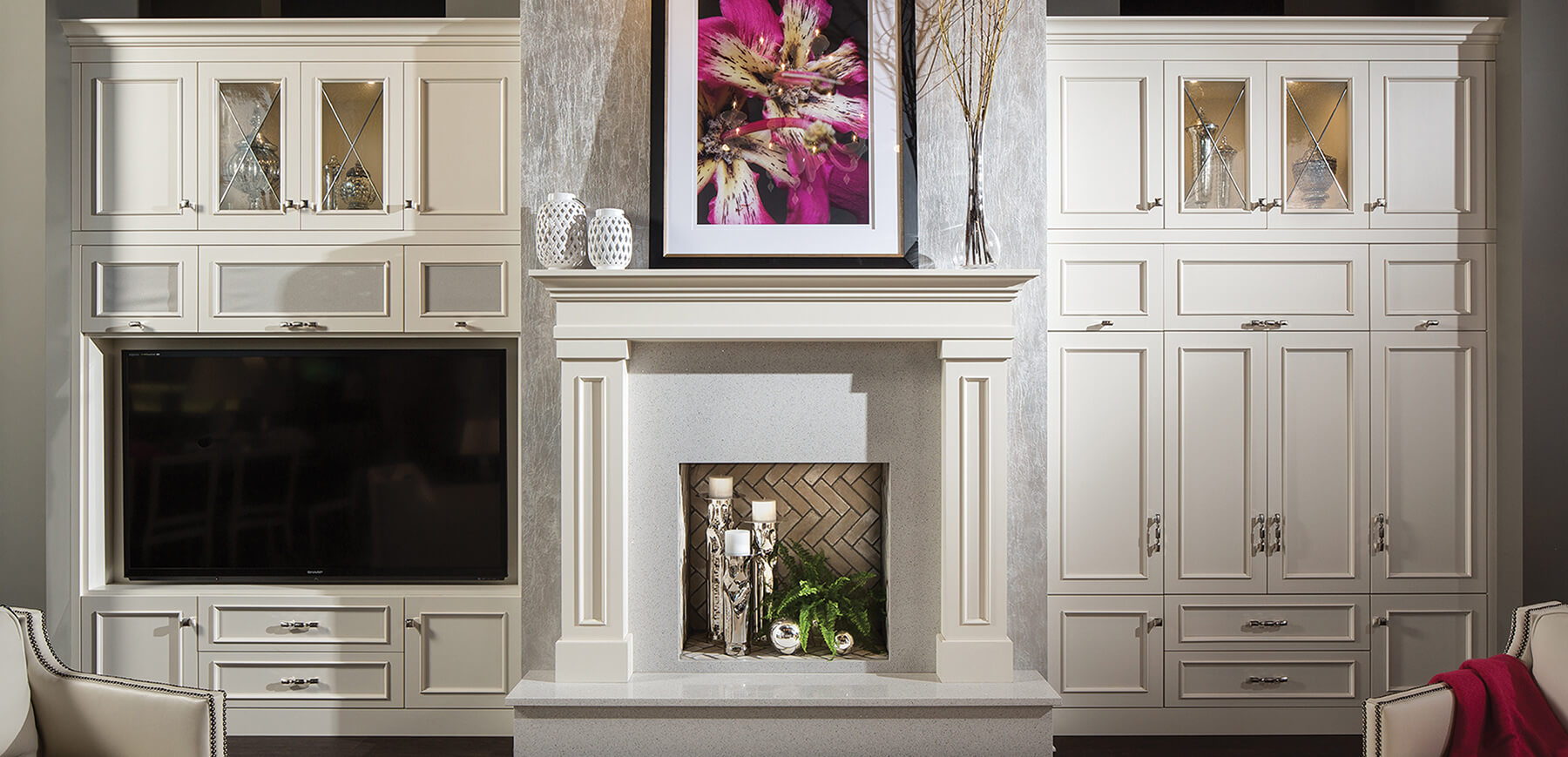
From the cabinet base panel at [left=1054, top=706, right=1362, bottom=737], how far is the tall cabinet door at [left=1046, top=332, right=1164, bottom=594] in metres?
0.46

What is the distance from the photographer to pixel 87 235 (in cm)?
287

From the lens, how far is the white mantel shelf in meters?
2.44

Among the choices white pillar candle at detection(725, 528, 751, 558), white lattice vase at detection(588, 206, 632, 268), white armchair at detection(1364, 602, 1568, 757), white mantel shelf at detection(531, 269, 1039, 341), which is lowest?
white armchair at detection(1364, 602, 1568, 757)

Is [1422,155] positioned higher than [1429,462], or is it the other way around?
[1422,155]

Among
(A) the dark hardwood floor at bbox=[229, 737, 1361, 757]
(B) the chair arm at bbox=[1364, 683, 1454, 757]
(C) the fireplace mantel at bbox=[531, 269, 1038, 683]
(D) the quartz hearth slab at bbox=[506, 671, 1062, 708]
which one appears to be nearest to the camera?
(B) the chair arm at bbox=[1364, 683, 1454, 757]

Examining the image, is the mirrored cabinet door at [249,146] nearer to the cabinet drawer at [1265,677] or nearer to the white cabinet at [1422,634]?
the cabinet drawer at [1265,677]

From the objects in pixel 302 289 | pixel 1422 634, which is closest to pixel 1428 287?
pixel 1422 634

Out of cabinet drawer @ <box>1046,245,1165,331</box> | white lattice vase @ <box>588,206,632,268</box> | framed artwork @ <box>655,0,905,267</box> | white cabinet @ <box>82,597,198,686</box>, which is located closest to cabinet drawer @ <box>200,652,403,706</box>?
white cabinet @ <box>82,597,198,686</box>

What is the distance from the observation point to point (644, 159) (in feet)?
8.62

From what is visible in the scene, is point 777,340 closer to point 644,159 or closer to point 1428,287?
point 644,159

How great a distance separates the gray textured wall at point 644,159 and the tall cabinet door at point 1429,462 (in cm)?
136

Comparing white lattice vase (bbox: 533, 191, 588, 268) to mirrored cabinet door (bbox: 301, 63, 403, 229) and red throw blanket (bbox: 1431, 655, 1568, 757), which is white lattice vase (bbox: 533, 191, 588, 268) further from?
red throw blanket (bbox: 1431, 655, 1568, 757)

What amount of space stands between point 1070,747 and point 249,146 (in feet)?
Answer: 12.4

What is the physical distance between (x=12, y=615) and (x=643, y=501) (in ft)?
5.47
